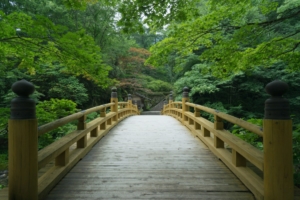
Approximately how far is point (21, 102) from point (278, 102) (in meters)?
2.26

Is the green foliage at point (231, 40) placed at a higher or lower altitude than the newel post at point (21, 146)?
higher

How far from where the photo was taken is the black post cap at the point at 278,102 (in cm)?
214

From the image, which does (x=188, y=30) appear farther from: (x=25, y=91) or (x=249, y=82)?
(x=249, y=82)

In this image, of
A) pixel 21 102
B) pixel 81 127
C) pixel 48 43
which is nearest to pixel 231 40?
pixel 81 127

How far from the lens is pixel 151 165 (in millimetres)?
3799

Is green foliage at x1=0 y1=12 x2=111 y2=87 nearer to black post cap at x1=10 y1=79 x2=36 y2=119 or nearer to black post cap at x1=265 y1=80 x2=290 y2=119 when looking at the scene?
black post cap at x1=10 y1=79 x2=36 y2=119

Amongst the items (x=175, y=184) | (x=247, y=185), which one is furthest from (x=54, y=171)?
(x=247, y=185)

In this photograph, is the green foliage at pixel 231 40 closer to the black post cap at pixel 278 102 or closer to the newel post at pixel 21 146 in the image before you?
the black post cap at pixel 278 102

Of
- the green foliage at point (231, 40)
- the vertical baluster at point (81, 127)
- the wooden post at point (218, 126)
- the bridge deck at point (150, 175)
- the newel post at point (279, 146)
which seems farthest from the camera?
the green foliage at point (231, 40)

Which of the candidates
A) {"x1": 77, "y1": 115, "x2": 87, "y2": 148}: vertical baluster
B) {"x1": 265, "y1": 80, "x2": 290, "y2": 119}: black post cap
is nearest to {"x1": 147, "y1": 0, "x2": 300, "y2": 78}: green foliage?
{"x1": 77, "y1": 115, "x2": 87, "y2": 148}: vertical baluster

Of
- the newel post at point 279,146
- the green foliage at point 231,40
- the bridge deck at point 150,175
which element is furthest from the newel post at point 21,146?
the green foliage at point 231,40

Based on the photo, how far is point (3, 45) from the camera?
4.82 metres

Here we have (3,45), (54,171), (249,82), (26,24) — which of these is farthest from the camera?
(249,82)

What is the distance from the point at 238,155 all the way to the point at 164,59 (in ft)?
11.6
